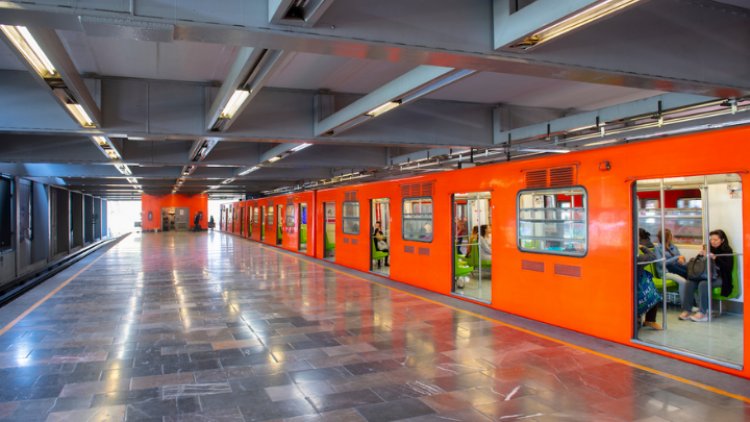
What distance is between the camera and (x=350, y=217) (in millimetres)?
15125

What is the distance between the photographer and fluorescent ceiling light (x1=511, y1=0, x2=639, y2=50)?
279 centimetres

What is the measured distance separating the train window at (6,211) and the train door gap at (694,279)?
14.1m

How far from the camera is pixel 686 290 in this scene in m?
7.69

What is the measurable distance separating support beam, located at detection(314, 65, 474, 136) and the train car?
120 inches

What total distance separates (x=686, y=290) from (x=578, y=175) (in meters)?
2.95

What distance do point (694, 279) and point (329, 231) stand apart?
534 inches

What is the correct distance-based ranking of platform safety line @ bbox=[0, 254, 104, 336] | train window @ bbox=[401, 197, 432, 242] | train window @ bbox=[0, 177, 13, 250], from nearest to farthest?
platform safety line @ bbox=[0, 254, 104, 336] → train window @ bbox=[401, 197, 432, 242] → train window @ bbox=[0, 177, 13, 250]

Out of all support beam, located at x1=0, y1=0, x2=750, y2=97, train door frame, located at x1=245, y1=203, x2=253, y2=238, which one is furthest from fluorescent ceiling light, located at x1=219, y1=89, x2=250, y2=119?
train door frame, located at x1=245, y1=203, x2=253, y2=238

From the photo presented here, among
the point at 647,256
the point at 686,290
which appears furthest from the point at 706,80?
the point at 686,290

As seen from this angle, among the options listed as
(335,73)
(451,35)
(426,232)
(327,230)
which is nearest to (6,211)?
(327,230)

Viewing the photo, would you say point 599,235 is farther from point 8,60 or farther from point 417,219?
point 8,60

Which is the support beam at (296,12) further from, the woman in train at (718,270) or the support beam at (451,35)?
the woman in train at (718,270)

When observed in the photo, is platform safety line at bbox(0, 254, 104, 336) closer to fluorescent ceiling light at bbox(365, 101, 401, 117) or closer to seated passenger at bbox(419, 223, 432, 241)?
fluorescent ceiling light at bbox(365, 101, 401, 117)

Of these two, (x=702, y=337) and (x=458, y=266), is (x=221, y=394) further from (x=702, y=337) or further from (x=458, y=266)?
(x=458, y=266)
